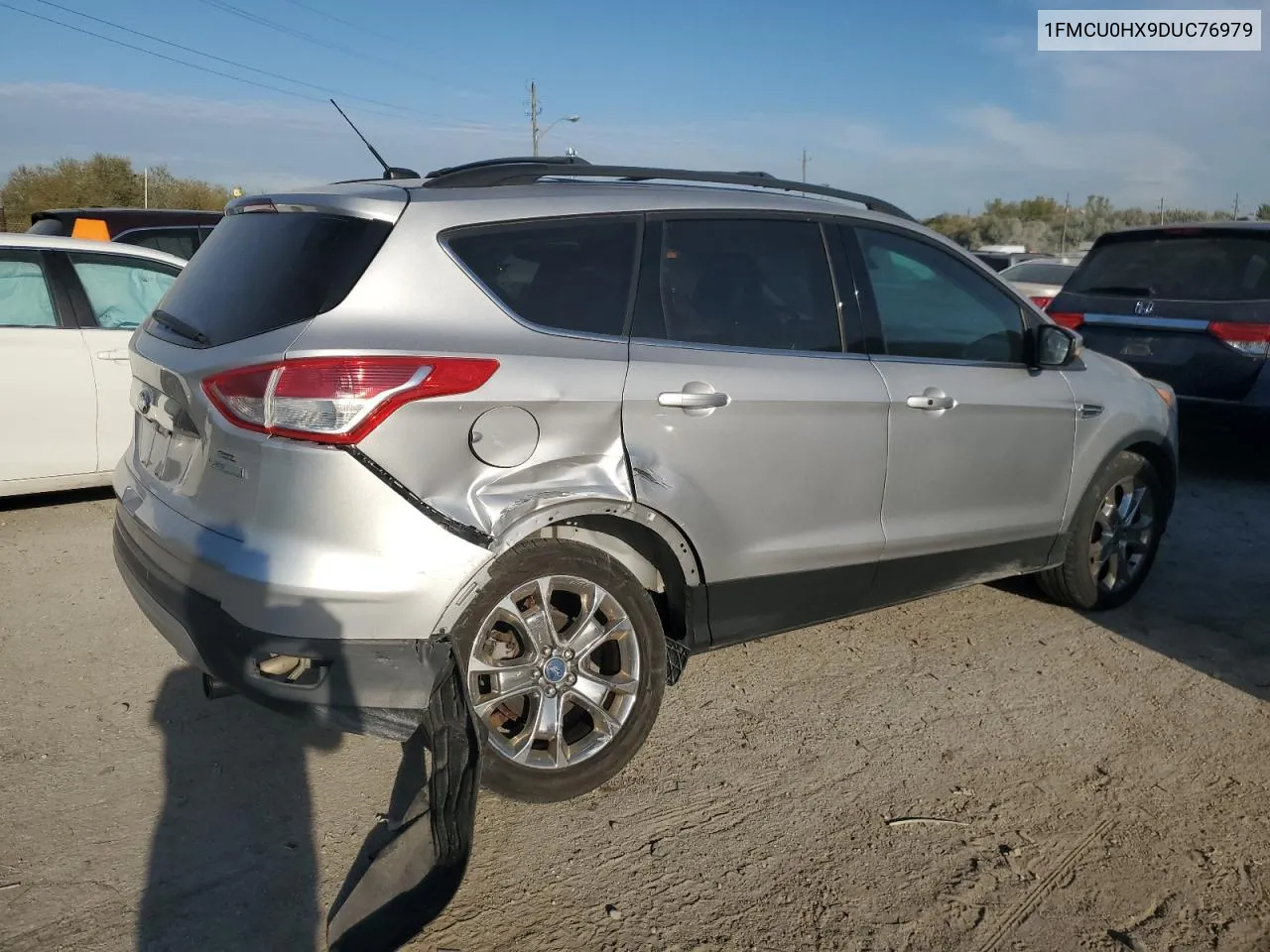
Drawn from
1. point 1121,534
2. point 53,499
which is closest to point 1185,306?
point 1121,534

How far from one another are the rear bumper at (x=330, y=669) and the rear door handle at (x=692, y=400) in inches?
39.1

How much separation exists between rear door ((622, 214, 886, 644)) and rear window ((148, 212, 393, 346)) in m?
0.88

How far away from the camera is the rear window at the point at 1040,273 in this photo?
14777mm

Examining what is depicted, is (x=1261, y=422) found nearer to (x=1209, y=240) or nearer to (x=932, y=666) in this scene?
(x=1209, y=240)

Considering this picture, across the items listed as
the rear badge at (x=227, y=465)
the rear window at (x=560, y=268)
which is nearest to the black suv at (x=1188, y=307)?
the rear window at (x=560, y=268)

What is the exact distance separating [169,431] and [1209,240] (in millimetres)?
6842

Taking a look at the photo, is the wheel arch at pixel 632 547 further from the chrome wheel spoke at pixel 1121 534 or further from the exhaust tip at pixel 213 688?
the chrome wheel spoke at pixel 1121 534

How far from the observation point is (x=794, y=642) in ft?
15.5

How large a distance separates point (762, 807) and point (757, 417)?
1220 mm

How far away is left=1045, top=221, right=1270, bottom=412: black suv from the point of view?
704cm

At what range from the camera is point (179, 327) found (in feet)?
11.3

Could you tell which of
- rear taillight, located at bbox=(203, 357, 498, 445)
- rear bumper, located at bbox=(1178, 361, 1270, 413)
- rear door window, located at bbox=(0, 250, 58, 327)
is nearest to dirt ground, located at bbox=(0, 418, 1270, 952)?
rear taillight, located at bbox=(203, 357, 498, 445)

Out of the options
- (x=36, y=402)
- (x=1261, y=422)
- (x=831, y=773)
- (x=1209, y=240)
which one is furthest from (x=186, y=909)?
(x=1209, y=240)

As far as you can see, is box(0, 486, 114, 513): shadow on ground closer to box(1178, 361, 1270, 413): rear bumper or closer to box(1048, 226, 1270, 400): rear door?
box(1048, 226, 1270, 400): rear door
